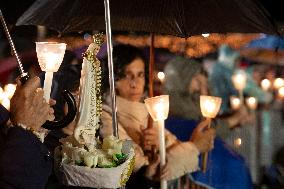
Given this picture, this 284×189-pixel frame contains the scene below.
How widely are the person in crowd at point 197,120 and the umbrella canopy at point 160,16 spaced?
1718mm

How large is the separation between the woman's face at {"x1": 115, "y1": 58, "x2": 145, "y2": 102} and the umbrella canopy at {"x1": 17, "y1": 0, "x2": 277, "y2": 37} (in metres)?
0.64

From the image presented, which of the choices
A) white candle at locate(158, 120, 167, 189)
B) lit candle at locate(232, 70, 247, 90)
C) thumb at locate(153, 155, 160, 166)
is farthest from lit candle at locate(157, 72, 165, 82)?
white candle at locate(158, 120, 167, 189)

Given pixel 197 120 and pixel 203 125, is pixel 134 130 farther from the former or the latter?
pixel 197 120

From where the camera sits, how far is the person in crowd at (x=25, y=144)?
5.34 feet

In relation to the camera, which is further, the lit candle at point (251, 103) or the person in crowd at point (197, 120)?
the lit candle at point (251, 103)

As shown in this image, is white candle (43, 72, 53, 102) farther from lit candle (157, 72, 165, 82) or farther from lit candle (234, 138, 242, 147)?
lit candle (234, 138, 242, 147)

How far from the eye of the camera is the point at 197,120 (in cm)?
550

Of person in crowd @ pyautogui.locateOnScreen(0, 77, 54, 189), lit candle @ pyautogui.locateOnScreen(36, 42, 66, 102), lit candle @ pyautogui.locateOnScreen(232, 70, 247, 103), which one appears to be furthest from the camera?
lit candle @ pyautogui.locateOnScreen(232, 70, 247, 103)

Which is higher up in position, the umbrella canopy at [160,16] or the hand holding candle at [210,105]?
the umbrella canopy at [160,16]

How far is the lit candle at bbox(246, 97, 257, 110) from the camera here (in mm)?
7427

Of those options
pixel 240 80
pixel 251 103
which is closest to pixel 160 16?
pixel 240 80

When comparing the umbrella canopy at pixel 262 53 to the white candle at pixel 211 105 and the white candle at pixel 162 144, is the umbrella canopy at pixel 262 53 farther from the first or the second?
the white candle at pixel 162 144

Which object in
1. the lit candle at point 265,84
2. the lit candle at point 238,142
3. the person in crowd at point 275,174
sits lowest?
the person in crowd at point 275,174

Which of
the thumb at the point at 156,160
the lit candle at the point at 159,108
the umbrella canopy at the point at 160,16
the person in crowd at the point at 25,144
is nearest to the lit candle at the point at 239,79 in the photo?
the thumb at the point at 156,160
